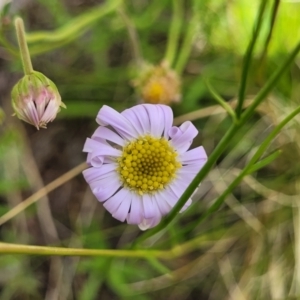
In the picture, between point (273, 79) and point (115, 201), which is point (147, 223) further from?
point (273, 79)

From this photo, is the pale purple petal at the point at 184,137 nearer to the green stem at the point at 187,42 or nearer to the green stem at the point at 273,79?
the green stem at the point at 273,79

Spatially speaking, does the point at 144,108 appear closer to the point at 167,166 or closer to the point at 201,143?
the point at 167,166

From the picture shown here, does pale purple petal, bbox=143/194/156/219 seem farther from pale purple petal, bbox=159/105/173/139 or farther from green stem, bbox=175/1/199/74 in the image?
green stem, bbox=175/1/199/74

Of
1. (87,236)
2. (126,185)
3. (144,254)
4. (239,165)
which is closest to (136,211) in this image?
(126,185)

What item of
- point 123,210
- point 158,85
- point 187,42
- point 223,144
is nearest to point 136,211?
point 123,210

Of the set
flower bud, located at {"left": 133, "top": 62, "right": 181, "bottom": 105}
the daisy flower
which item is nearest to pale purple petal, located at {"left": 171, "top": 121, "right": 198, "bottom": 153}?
the daisy flower

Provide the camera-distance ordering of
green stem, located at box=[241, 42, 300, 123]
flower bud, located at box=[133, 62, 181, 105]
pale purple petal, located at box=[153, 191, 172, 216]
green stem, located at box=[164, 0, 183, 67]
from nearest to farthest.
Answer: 1. green stem, located at box=[241, 42, 300, 123]
2. pale purple petal, located at box=[153, 191, 172, 216]
3. flower bud, located at box=[133, 62, 181, 105]
4. green stem, located at box=[164, 0, 183, 67]
